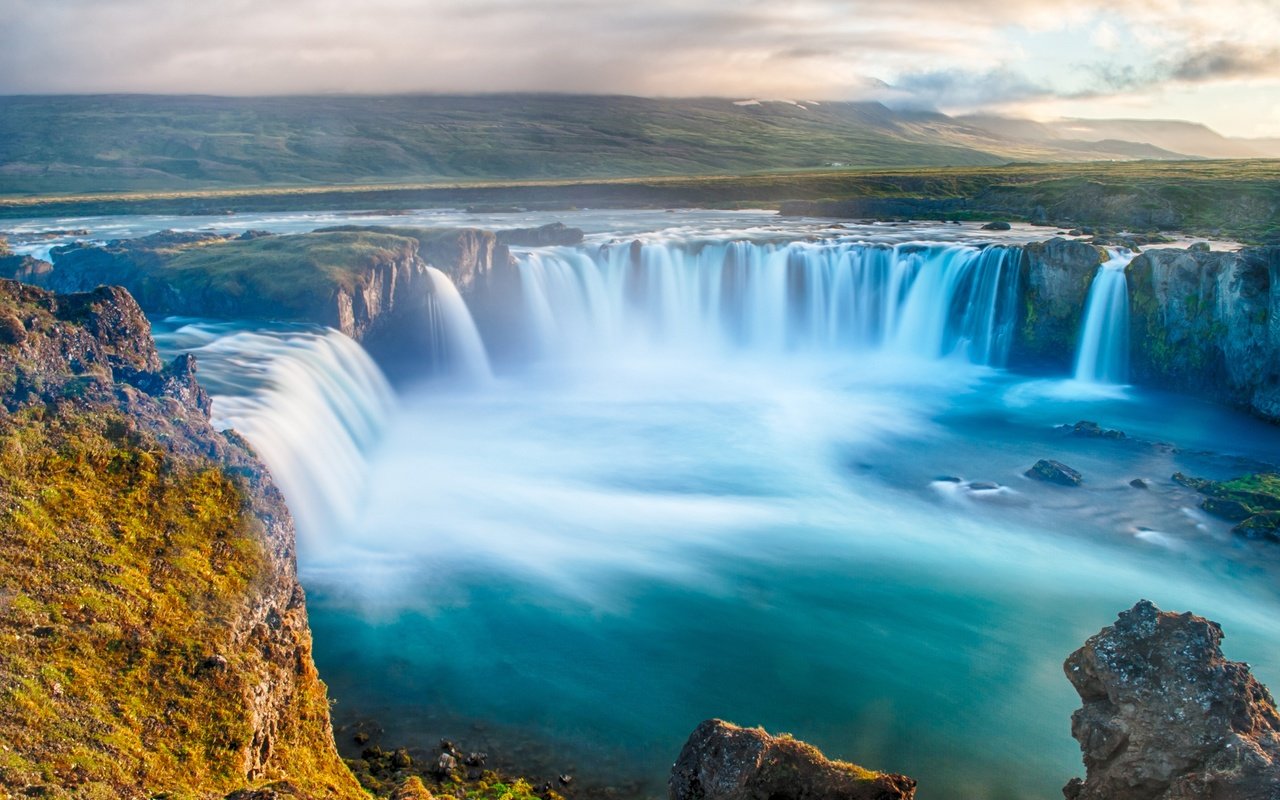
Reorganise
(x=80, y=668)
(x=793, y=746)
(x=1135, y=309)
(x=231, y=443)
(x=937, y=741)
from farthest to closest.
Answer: (x=1135, y=309) → (x=937, y=741) → (x=231, y=443) → (x=793, y=746) → (x=80, y=668)

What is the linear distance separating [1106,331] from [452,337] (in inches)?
1231

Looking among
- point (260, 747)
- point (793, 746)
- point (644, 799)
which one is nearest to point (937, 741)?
point (644, 799)

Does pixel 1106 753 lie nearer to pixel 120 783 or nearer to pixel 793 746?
pixel 793 746

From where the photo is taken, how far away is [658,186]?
112 metres

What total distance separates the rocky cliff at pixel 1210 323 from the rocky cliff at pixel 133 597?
37.7 m

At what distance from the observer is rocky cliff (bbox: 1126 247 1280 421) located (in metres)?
36.3

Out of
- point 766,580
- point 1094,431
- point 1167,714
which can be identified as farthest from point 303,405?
point 1094,431

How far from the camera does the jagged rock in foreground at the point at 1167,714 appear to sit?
392 inches

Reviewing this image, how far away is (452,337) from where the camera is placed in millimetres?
44906

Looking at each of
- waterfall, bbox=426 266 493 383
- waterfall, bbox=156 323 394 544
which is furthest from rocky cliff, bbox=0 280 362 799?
waterfall, bbox=426 266 493 383

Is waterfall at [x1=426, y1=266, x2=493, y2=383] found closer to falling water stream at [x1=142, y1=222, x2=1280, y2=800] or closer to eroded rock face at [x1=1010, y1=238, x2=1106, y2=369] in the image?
falling water stream at [x1=142, y1=222, x2=1280, y2=800]

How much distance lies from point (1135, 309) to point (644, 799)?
3724cm

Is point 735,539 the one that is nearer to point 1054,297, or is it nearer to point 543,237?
point 1054,297

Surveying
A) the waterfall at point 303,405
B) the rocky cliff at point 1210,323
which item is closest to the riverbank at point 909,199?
the rocky cliff at point 1210,323
